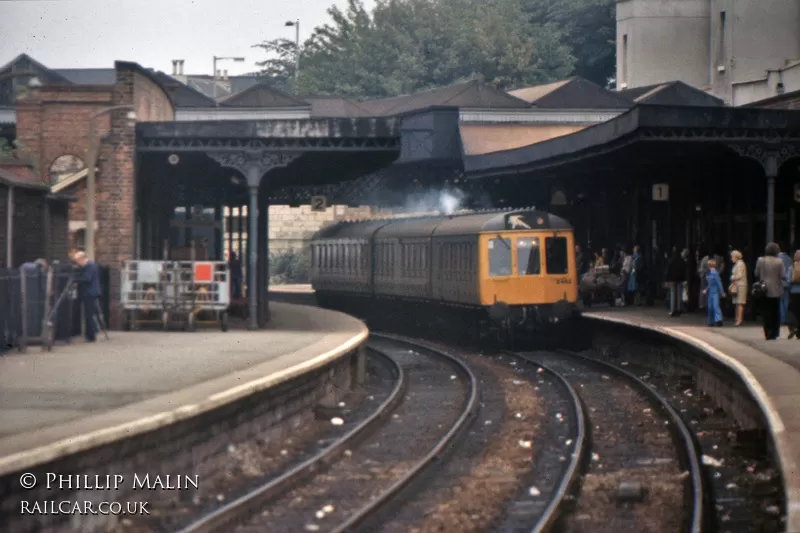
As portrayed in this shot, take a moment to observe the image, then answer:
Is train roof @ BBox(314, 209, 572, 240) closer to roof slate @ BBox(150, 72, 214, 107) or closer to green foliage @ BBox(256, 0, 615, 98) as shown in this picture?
roof slate @ BBox(150, 72, 214, 107)

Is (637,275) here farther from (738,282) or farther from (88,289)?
(88,289)

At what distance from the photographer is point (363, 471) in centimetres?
1423

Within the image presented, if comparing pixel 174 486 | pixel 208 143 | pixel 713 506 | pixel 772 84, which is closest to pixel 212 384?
pixel 174 486

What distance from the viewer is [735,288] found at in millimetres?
25578

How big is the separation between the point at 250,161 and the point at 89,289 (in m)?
5.10

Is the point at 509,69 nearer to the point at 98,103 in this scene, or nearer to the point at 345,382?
the point at 98,103

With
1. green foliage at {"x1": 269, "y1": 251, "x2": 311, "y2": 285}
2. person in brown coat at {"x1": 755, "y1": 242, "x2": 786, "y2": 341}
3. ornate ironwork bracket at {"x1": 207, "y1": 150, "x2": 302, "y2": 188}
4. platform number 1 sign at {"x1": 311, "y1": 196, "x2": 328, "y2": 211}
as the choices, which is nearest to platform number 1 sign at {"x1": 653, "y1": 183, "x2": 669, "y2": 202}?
platform number 1 sign at {"x1": 311, "y1": 196, "x2": 328, "y2": 211}

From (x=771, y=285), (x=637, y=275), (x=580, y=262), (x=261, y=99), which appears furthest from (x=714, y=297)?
(x=261, y=99)

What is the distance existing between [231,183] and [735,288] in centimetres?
1221

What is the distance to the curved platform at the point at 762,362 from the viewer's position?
36.9 feet

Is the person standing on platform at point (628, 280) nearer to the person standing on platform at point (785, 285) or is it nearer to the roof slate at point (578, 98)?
the person standing on platform at point (785, 285)

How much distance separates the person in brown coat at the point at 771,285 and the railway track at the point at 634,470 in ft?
7.39

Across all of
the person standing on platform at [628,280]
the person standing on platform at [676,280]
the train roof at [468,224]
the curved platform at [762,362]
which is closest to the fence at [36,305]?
the train roof at [468,224]

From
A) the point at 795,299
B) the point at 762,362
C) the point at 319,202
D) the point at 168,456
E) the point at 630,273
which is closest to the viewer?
the point at 168,456
